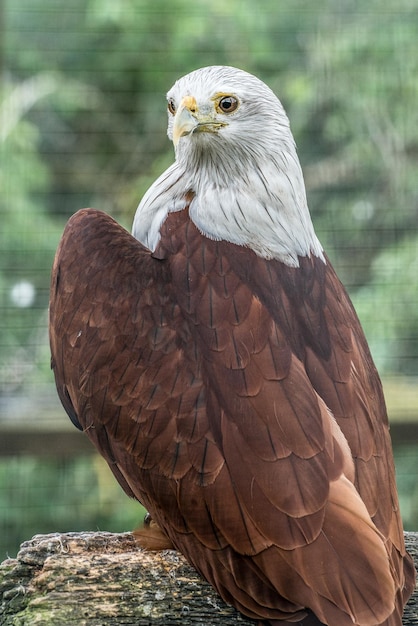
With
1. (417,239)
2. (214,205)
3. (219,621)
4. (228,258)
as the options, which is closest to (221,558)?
(219,621)

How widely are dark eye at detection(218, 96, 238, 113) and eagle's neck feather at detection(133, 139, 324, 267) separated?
93 millimetres

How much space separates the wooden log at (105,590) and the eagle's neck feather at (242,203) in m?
0.64

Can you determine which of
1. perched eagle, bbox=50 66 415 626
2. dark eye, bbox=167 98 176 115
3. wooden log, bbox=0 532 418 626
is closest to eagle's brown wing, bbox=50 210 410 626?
perched eagle, bbox=50 66 415 626

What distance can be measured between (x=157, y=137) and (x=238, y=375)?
2.12 metres

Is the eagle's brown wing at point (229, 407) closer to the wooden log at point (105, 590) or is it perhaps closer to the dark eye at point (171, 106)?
the wooden log at point (105, 590)

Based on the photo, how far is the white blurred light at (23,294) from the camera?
3.33 m

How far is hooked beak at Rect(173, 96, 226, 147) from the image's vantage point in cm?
194

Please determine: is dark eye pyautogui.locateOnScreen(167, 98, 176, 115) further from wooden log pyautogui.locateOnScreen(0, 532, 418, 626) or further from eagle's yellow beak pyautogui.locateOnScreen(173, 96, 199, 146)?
wooden log pyautogui.locateOnScreen(0, 532, 418, 626)

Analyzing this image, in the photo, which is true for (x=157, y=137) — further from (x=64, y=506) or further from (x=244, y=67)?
(x=64, y=506)

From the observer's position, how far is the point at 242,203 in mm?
1949

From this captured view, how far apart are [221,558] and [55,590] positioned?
395 mm

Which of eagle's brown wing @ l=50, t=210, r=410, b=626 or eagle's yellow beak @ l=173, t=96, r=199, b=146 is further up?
eagle's yellow beak @ l=173, t=96, r=199, b=146

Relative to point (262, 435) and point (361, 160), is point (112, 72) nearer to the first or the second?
point (361, 160)

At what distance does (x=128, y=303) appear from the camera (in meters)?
1.80
